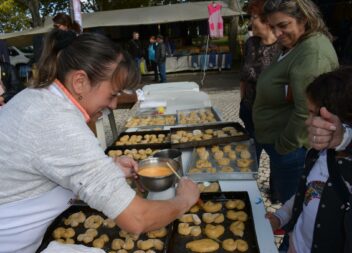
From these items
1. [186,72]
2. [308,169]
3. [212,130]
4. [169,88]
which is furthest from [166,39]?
[308,169]

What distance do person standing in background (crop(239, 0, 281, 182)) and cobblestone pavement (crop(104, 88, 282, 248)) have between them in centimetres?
69

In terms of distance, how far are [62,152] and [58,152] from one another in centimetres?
1

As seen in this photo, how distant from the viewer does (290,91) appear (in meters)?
2.01

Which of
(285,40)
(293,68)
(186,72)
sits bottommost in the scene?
(186,72)

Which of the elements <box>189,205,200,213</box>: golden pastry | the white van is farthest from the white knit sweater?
the white van

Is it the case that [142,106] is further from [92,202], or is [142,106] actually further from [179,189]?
[92,202]

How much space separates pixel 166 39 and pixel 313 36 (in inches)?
549

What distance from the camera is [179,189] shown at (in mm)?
1366

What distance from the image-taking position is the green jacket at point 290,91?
1.83 m

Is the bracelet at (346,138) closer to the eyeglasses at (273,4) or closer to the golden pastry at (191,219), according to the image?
the golden pastry at (191,219)

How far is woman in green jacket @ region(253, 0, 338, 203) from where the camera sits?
6.06 feet

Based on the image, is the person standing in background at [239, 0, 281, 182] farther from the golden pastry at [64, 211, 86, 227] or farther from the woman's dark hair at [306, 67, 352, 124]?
the golden pastry at [64, 211, 86, 227]

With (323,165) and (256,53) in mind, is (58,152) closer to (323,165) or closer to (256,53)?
(323,165)

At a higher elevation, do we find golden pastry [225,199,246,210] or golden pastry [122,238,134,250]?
golden pastry [225,199,246,210]
